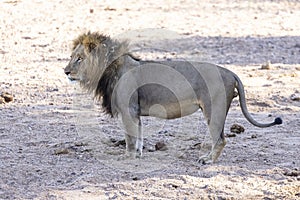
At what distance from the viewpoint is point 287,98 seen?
382 inches

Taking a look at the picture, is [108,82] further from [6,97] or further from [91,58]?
[6,97]

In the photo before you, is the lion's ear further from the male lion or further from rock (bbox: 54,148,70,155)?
rock (bbox: 54,148,70,155)

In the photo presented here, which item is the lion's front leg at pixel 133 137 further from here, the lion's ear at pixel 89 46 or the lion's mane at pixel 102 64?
the lion's ear at pixel 89 46

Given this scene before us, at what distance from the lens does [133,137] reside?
279 inches

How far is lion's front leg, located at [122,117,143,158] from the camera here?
699 cm

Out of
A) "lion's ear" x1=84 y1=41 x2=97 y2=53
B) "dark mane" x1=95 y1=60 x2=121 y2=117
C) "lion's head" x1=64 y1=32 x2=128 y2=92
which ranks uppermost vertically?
"lion's ear" x1=84 y1=41 x2=97 y2=53

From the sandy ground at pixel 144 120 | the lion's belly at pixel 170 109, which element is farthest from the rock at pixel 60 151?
the lion's belly at pixel 170 109

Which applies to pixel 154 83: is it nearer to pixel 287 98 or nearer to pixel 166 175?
pixel 166 175

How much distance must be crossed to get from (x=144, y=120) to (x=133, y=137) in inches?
56.3

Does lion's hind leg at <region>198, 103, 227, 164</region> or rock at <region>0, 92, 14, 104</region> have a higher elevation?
lion's hind leg at <region>198, 103, 227, 164</region>

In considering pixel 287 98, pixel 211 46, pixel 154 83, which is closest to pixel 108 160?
pixel 154 83

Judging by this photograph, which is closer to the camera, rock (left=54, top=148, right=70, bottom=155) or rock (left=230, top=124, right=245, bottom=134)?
rock (left=54, top=148, right=70, bottom=155)

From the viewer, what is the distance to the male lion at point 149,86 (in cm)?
693

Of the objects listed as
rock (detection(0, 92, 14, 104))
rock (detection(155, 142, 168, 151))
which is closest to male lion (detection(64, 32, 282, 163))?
rock (detection(155, 142, 168, 151))
